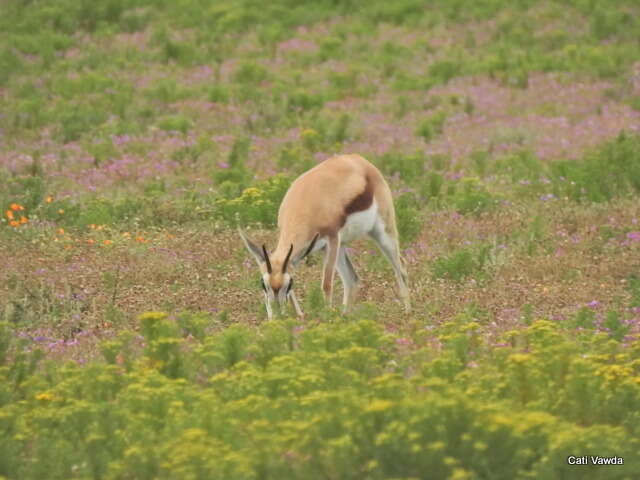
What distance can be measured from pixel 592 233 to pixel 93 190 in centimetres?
648

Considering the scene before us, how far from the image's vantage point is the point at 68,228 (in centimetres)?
1294

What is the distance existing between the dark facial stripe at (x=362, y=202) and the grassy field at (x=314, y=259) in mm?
940

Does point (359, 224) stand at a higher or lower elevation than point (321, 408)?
lower

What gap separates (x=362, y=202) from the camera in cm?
1031

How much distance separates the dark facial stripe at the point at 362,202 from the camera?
10180mm

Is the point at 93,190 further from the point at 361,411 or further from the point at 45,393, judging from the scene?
the point at 361,411

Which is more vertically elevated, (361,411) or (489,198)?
(361,411)

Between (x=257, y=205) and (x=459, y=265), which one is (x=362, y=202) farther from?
(x=257, y=205)

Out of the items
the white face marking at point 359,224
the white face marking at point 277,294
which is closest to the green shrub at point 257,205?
the white face marking at point 359,224

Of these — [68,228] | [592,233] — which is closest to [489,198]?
[592,233]

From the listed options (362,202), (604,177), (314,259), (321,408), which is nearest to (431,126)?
(604,177)

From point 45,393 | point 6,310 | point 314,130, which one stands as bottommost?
point 314,130

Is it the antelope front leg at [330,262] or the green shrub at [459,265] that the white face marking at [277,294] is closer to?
the antelope front leg at [330,262]

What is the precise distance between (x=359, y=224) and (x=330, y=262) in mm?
555
